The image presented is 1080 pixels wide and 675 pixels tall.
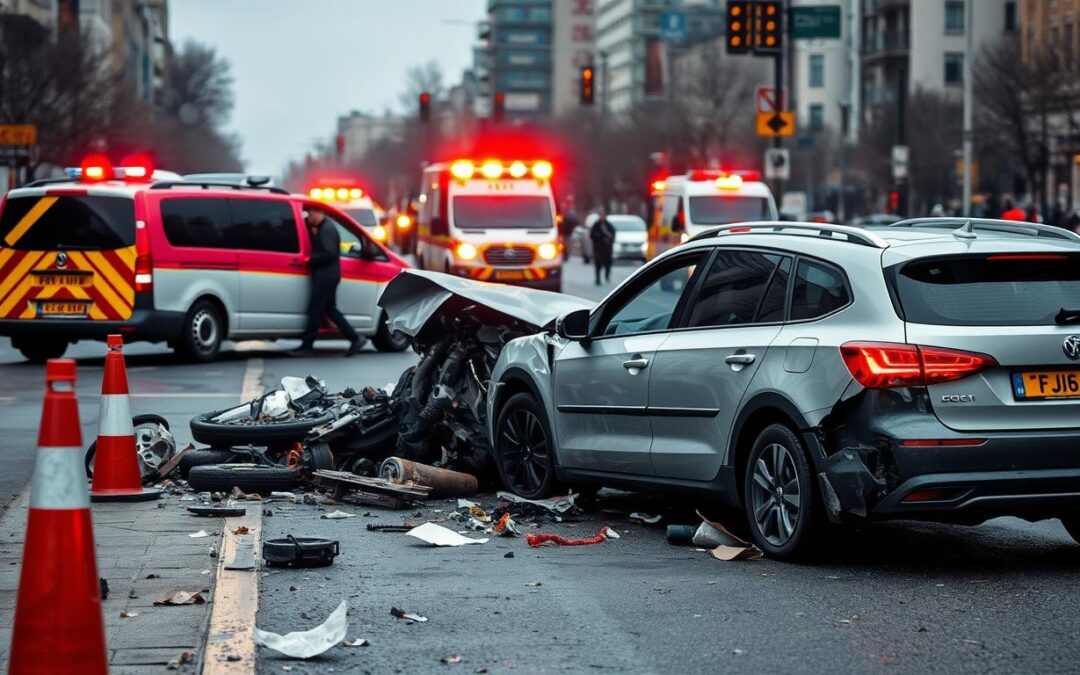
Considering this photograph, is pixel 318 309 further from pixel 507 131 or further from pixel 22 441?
pixel 507 131

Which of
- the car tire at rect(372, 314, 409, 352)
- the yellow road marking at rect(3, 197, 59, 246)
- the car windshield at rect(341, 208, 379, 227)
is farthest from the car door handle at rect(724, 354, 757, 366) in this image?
the car windshield at rect(341, 208, 379, 227)

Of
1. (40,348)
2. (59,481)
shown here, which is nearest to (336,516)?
(59,481)

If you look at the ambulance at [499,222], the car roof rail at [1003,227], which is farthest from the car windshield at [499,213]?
the car roof rail at [1003,227]

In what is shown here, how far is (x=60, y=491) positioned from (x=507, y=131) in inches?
4860

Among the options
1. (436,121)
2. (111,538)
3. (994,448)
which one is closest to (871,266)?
(994,448)

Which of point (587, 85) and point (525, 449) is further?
point (587, 85)

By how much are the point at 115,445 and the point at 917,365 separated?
4393 mm

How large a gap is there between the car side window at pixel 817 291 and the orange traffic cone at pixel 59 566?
12.4ft

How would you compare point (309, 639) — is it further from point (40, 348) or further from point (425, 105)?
point (425, 105)

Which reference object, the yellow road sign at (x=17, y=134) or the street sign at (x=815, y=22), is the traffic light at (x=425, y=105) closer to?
the yellow road sign at (x=17, y=134)

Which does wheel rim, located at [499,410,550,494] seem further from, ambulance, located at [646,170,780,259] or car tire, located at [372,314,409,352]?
ambulance, located at [646,170,780,259]

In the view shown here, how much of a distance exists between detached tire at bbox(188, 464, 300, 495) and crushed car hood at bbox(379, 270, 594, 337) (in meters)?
1.35

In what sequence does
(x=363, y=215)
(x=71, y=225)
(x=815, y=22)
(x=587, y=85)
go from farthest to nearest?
(x=587, y=85)
(x=363, y=215)
(x=815, y=22)
(x=71, y=225)

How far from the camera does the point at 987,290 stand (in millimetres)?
8203
